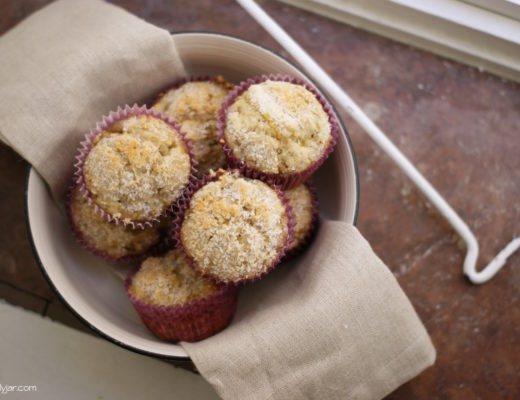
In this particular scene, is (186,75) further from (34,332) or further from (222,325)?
(34,332)

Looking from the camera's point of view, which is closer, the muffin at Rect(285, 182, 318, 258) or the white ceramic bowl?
the white ceramic bowl

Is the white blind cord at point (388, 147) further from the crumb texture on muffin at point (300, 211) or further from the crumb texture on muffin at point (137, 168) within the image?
the crumb texture on muffin at point (137, 168)

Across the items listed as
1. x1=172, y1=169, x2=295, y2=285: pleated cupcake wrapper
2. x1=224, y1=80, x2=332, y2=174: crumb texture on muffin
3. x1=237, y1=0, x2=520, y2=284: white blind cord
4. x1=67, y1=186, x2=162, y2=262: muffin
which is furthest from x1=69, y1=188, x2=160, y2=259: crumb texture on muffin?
x1=237, y1=0, x2=520, y2=284: white blind cord

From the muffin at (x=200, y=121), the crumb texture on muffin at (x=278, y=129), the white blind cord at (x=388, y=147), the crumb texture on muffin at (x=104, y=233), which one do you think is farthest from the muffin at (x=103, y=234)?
the white blind cord at (x=388, y=147)

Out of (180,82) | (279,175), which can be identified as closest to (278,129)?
(279,175)

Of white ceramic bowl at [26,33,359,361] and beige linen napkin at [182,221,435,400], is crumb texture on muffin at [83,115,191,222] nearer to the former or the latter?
white ceramic bowl at [26,33,359,361]

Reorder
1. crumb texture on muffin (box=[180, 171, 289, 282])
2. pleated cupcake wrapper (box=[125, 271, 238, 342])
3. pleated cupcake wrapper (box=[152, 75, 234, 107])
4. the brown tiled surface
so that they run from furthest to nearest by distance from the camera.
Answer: the brown tiled surface < pleated cupcake wrapper (box=[152, 75, 234, 107]) < pleated cupcake wrapper (box=[125, 271, 238, 342]) < crumb texture on muffin (box=[180, 171, 289, 282])

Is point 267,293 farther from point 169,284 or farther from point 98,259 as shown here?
point 98,259
